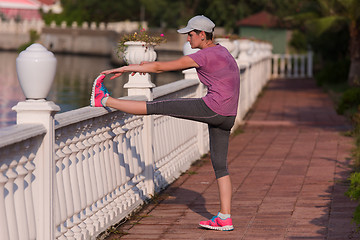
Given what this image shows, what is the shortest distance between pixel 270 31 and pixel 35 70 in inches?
1770

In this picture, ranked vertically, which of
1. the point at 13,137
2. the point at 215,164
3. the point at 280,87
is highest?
the point at 13,137

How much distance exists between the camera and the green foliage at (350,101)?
15.3 meters

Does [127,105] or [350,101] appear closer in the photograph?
[127,105]

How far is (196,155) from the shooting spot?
10570 millimetres

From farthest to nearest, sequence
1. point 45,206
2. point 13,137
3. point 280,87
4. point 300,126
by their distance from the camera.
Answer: point 280,87 → point 300,126 → point 45,206 → point 13,137

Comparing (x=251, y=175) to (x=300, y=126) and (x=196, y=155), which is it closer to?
(x=196, y=155)

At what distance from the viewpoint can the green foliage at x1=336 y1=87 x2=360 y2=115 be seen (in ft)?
50.3

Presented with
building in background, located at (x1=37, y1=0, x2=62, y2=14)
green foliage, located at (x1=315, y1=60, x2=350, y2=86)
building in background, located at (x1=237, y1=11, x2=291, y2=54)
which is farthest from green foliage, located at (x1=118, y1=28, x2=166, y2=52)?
building in background, located at (x1=37, y1=0, x2=62, y2=14)

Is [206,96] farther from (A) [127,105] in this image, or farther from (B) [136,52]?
(B) [136,52]

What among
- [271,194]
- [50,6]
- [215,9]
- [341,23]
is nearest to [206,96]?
[271,194]

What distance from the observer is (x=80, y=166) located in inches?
222

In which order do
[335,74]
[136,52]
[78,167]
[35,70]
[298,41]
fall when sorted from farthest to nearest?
[298,41] → [335,74] → [136,52] → [78,167] → [35,70]

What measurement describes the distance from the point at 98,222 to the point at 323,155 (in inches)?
221

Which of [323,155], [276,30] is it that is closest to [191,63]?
[323,155]
